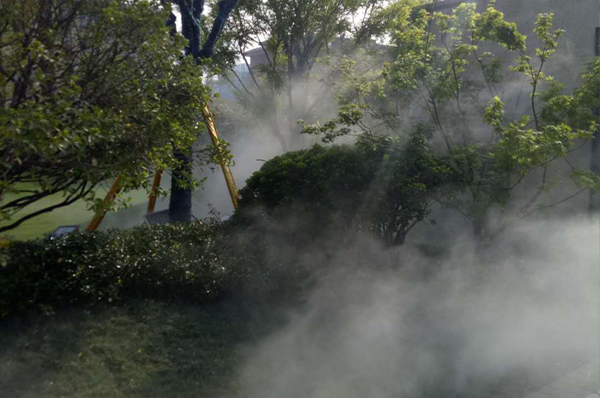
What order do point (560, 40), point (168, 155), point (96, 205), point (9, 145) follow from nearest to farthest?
point (9, 145) → point (96, 205) → point (168, 155) → point (560, 40)

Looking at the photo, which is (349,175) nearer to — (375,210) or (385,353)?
(375,210)

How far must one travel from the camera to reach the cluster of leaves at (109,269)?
18.9 feet

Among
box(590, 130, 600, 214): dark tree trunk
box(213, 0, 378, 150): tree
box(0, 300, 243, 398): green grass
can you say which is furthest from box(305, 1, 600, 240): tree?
box(213, 0, 378, 150): tree

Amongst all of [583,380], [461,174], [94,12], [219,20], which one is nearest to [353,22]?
[219,20]

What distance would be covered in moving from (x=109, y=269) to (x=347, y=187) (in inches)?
119

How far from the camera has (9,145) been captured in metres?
4.52

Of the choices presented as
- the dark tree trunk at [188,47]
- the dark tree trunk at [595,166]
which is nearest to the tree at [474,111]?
the dark tree trunk at [595,166]

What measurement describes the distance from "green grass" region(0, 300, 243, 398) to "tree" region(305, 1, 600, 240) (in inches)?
144

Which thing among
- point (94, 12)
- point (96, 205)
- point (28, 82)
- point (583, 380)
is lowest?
point (583, 380)

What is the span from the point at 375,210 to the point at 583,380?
9.92ft

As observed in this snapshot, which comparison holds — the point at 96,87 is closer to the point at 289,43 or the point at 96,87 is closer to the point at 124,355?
the point at 124,355

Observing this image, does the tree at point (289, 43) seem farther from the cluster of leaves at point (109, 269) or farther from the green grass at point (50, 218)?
the cluster of leaves at point (109, 269)

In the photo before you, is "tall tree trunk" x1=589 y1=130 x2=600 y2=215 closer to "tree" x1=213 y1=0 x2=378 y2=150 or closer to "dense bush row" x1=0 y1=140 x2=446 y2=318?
"dense bush row" x1=0 y1=140 x2=446 y2=318

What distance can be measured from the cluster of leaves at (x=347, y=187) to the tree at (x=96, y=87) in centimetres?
163
